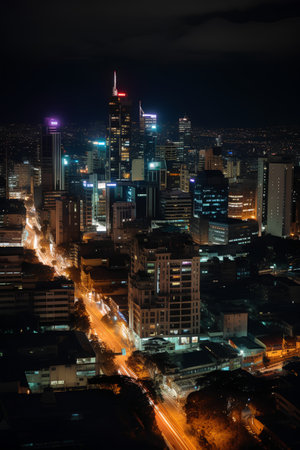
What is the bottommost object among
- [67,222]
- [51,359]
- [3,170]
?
[51,359]

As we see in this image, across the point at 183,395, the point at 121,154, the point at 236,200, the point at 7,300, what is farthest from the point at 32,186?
the point at 183,395

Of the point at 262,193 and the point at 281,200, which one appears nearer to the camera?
the point at 281,200

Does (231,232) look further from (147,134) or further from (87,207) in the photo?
(147,134)

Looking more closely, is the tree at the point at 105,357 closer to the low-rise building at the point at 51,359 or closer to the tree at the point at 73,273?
the low-rise building at the point at 51,359

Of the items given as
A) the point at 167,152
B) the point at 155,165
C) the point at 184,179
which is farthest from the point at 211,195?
the point at 167,152

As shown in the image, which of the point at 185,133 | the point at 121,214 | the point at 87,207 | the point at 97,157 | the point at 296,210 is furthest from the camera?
the point at 185,133

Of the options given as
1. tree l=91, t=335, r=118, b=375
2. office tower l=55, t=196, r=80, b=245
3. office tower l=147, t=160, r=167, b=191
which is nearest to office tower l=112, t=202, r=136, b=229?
office tower l=55, t=196, r=80, b=245
